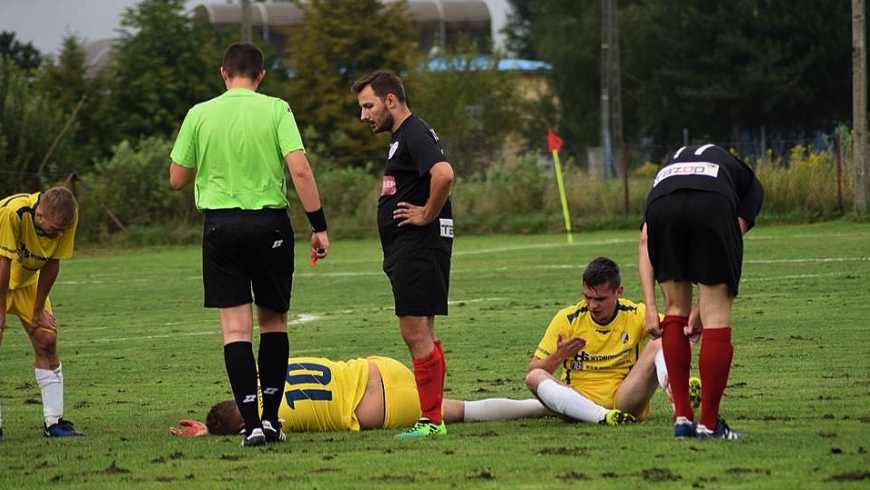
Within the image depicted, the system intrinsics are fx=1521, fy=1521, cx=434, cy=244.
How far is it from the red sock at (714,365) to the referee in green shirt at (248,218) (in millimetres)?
2182

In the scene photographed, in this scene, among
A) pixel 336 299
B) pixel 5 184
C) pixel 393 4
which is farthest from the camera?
pixel 393 4

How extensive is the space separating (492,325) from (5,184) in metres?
24.7

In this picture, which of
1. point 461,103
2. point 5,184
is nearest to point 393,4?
point 461,103

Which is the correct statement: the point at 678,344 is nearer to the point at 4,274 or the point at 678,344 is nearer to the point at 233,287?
the point at 233,287

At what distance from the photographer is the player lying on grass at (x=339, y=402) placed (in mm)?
9039

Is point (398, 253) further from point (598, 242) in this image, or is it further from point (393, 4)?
point (393, 4)

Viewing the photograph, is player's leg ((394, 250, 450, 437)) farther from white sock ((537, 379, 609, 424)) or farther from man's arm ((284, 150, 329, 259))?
white sock ((537, 379, 609, 424))

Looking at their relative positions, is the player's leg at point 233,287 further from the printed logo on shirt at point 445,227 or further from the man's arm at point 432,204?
the printed logo on shirt at point 445,227

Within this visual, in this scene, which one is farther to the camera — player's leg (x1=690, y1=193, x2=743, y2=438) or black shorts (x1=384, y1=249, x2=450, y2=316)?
black shorts (x1=384, y1=249, x2=450, y2=316)

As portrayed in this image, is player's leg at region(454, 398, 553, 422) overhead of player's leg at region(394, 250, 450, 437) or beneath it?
beneath

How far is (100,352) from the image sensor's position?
592 inches

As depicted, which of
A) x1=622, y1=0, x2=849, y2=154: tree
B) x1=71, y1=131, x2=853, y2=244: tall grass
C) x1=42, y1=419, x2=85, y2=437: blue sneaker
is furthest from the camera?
x1=622, y1=0, x2=849, y2=154: tree

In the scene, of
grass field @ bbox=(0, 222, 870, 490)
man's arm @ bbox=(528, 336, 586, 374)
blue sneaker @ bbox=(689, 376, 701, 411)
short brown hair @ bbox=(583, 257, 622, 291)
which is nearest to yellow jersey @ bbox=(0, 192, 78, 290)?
grass field @ bbox=(0, 222, 870, 490)

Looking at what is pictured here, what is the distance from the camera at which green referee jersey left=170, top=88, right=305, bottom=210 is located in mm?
8383
